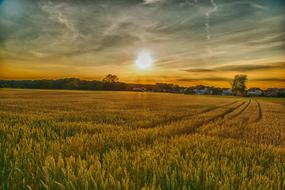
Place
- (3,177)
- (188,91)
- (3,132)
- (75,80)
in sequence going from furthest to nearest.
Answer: (188,91) → (75,80) → (3,132) → (3,177)

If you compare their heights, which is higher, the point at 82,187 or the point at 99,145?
the point at 82,187

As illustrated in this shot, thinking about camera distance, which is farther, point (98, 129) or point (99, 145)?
point (98, 129)

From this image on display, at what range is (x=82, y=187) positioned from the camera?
2252 mm

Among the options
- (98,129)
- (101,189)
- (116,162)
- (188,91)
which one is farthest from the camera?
Result: (188,91)

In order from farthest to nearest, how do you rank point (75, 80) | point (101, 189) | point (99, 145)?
1. point (75, 80)
2. point (99, 145)
3. point (101, 189)

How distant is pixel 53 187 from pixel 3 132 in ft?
16.0

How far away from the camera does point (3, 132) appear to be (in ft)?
21.0

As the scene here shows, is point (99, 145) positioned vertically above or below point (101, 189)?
below

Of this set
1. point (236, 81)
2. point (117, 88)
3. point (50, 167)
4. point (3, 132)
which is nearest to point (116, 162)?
point (50, 167)

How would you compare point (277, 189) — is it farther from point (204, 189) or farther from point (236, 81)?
point (236, 81)

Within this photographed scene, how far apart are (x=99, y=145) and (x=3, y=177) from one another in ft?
7.97

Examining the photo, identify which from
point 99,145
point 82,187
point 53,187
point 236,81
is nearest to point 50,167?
point 53,187

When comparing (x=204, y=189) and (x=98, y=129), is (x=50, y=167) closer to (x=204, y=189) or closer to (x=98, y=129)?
(x=204, y=189)

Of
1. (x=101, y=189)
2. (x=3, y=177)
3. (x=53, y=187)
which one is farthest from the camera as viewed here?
(x=3, y=177)
